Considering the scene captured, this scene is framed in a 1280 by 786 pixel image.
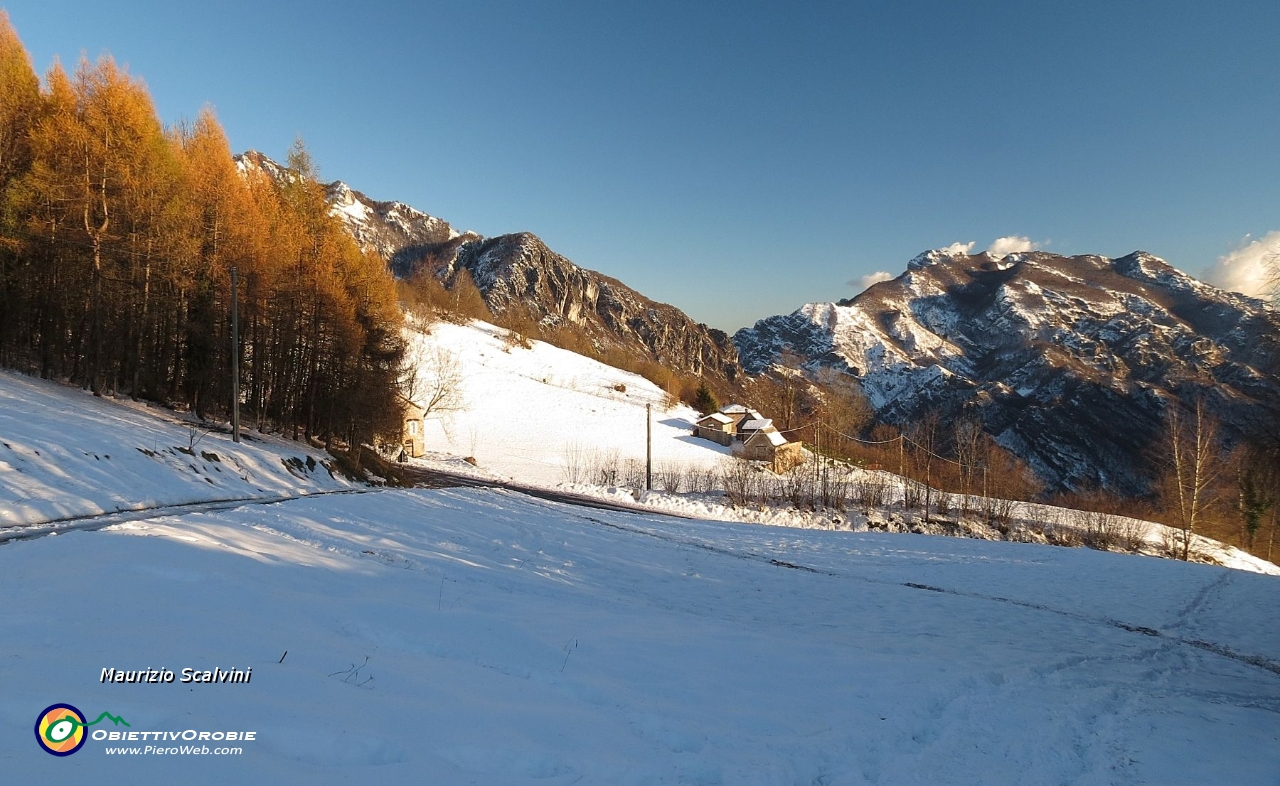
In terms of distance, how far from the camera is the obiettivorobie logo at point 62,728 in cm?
252

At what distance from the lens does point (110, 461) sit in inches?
462

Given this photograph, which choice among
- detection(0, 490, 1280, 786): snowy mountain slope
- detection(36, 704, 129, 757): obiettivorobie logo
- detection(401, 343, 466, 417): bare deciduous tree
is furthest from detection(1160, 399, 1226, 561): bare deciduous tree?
detection(401, 343, 466, 417): bare deciduous tree

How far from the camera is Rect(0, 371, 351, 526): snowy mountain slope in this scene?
31.7ft

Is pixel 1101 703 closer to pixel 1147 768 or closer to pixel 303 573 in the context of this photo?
pixel 1147 768

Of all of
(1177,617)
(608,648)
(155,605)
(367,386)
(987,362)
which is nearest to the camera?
(155,605)

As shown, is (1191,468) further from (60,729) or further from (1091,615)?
(60,729)

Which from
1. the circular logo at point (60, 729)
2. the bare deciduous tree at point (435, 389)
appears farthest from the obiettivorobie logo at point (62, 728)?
the bare deciduous tree at point (435, 389)

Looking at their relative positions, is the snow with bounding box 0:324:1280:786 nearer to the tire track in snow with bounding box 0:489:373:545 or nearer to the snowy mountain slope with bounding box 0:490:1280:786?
the snowy mountain slope with bounding box 0:490:1280:786

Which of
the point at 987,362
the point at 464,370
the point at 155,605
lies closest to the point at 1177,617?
the point at 155,605

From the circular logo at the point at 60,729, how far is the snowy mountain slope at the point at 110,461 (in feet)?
28.9

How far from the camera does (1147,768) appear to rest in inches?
183

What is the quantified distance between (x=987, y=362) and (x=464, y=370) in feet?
645

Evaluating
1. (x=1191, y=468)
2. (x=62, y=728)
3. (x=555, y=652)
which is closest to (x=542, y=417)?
(x=1191, y=468)

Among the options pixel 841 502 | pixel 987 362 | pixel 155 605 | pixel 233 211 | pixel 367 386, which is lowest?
pixel 841 502
